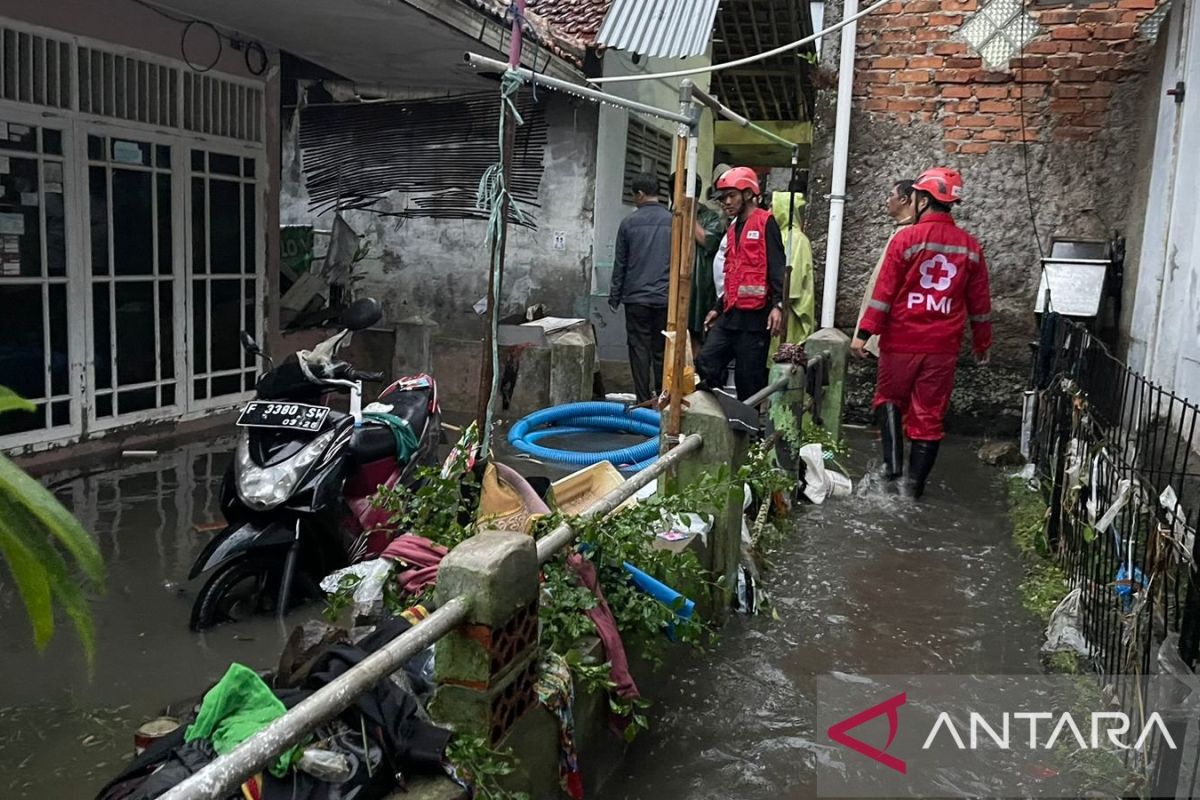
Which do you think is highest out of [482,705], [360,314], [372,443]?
[360,314]

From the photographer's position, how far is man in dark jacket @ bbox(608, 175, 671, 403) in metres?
8.00

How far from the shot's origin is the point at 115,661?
3750 millimetres

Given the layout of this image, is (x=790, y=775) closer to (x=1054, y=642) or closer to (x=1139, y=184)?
(x=1054, y=642)

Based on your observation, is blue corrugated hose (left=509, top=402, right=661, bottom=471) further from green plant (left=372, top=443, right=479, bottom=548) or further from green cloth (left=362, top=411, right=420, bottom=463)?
green plant (left=372, top=443, right=479, bottom=548)

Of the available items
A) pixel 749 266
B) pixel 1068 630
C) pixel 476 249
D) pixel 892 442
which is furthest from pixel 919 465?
pixel 476 249

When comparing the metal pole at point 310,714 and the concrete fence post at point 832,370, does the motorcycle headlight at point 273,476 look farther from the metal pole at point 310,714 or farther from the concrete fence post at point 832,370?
the concrete fence post at point 832,370

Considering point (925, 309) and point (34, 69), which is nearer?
point (925, 309)

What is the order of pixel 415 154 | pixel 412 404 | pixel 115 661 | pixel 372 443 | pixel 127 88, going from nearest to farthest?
1. pixel 115 661
2. pixel 372 443
3. pixel 412 404
4. pixel 127 88
5. pixel 415 154

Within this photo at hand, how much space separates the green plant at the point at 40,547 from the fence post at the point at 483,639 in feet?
3.24

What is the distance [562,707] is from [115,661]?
77.8 inches

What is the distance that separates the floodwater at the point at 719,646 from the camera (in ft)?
10.4

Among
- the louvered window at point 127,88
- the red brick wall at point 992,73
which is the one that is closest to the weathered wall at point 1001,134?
the red brick wall at point 992,73

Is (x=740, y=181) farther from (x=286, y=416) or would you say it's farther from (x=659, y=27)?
(x=286, y=416)

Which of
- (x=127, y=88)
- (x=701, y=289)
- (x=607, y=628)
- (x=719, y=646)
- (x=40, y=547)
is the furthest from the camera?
(x=701, y=289)
